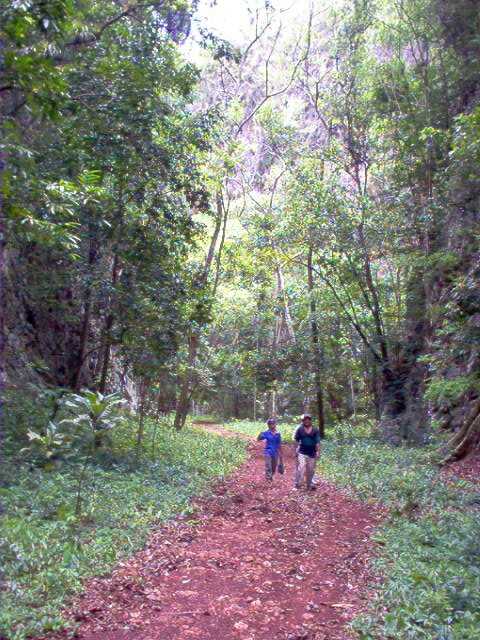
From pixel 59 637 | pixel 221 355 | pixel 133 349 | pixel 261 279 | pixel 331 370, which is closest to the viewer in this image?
pixel 59 637

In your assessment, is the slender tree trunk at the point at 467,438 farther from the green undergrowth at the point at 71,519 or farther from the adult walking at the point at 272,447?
the green undergrowth at the point at 71,519

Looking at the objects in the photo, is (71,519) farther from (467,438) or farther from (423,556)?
(467,438)

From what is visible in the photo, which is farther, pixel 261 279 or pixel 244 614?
pixel 261 279

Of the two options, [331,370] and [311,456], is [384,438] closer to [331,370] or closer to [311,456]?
[331,370]

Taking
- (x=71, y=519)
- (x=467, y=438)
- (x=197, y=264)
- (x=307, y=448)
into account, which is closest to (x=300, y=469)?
(x=307, y=448)

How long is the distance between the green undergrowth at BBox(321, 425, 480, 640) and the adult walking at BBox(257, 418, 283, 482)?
1.62 m

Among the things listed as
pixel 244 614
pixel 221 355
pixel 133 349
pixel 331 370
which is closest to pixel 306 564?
pixel 244 614

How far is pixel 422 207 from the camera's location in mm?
19062

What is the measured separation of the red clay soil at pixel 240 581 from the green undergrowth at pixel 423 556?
30 centimetres

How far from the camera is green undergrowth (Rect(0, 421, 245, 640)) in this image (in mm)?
5336

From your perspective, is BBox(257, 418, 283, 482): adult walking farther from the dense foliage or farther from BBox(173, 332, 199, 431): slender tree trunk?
BBox(173, 332, 199, 431): slender tree trunk

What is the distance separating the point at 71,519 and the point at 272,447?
5.95m

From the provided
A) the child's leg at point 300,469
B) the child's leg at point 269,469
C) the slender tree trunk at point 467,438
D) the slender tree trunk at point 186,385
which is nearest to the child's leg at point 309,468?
the child's leg at point 300,469

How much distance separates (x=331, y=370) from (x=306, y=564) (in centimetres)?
1811
